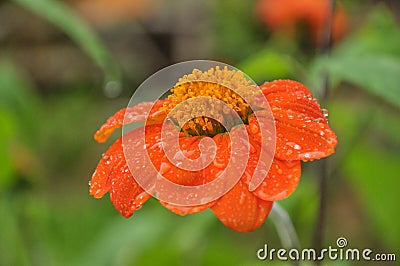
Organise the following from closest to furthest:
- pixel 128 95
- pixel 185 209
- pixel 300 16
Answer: pixel 185 209 < pixel 300 16 < pixel 128 95

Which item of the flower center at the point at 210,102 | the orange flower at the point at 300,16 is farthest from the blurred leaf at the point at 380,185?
the flower center at the point at 210,102

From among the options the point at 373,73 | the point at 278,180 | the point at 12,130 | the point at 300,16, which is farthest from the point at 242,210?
the point at 300,16

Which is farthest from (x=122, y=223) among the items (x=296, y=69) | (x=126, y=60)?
(x=126, y=60)

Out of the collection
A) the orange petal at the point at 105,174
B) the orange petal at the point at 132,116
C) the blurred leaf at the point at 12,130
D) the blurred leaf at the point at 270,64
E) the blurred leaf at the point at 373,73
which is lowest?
the blurred leaf at the point at 12,130

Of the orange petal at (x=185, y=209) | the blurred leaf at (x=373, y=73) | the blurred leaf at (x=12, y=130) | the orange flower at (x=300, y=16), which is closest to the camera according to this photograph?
the orange petal at (x=185, y=209)

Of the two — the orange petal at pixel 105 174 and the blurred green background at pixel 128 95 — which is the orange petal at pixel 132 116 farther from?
the blurred green background at pixel 128 95

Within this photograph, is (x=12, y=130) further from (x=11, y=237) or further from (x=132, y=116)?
(x=132, y=116)

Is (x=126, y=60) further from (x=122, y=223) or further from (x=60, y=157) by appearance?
(x=122, y=223)
